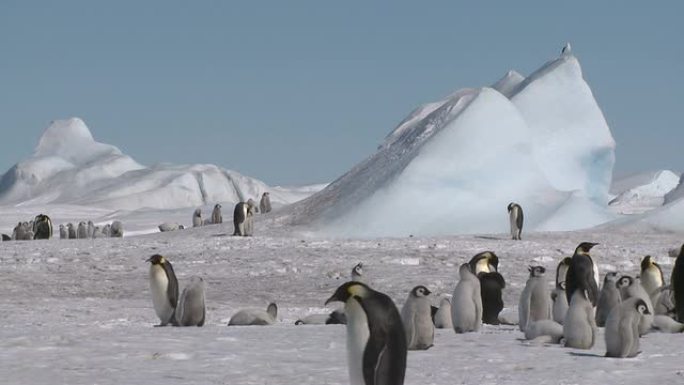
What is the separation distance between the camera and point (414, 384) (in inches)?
306

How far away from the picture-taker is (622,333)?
908 centimetres

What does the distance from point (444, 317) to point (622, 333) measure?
3329 millimetres

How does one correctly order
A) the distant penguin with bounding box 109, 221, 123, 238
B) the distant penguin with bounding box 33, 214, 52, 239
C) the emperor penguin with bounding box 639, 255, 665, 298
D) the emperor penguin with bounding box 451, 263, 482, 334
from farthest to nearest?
the distant penguin with bounding box 109, 221, 123, 238 < the distant penguin with bounding box 33, 214, 52, 239 < the emperor penguin with bounding box 639, 255, 665, 298 < the emperor penguin with bounding box 451, 263, 482, 334

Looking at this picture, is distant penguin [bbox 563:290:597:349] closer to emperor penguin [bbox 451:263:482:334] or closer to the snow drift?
emperor penguin [bbox 451:263:482:334]

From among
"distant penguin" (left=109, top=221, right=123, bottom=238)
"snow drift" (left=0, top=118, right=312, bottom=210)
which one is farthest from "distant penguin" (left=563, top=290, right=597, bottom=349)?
"snow drift" (left=0, top=118, right=312, bottom=210)

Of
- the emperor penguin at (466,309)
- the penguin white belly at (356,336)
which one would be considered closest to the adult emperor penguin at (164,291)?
the emperor penguin at (466,309)

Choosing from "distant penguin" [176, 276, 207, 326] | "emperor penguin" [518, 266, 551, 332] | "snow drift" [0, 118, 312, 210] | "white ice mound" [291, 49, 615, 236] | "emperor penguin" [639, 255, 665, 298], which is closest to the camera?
"emperor penguin" [518, 266, 551, 332]

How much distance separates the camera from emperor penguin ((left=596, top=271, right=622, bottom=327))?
11.7 m

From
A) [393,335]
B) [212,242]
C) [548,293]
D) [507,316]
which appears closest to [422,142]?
[212,242]

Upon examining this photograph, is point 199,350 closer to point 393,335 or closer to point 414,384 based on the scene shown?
point 414,384

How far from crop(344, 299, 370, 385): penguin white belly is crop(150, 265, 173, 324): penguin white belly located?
6.53m

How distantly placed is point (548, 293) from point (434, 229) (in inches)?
725

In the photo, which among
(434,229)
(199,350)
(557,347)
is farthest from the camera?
(434,229)

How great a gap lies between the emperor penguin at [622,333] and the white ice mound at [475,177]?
2014 cm
